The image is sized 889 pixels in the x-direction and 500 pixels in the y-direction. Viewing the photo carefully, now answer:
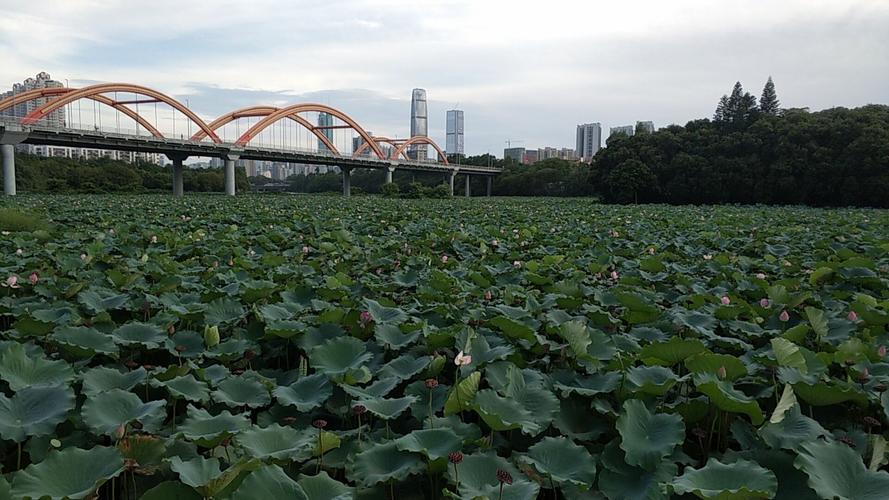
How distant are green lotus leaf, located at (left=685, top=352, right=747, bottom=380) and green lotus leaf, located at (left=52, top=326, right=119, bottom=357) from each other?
2101 millimetres

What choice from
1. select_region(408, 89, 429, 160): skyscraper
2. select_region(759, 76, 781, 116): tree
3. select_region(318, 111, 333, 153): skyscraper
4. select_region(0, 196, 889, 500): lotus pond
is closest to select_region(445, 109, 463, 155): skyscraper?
select_region(408, 89, 429, 160): skyscraper

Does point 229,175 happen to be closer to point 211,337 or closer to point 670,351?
point 211,337

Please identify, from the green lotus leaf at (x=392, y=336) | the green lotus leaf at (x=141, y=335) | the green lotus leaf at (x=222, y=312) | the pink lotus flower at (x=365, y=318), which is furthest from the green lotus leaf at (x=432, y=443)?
the green lotus leaf at (x=222, y=312)

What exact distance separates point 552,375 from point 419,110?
468ft

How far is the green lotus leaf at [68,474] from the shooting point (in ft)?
3.99

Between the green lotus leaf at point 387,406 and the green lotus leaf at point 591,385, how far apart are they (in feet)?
1.67

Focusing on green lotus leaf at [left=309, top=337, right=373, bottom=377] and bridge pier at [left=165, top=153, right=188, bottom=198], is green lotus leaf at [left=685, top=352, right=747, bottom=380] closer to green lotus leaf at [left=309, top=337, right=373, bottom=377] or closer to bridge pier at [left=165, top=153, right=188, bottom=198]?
green lotus leaf at [left=309, top=337, right=373, bottom=377]

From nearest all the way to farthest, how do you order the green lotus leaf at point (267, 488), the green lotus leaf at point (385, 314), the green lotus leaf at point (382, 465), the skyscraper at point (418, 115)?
the green lotus leaf at point (267, 488) → the green lotus leaf at point (382, 465) → the green lotus leaf at point (385, 314) → the skyscraper at point (418, 115)

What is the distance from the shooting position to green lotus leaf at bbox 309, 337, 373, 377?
→ 6.81 feet

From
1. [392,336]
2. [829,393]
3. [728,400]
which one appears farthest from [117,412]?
[829,393]

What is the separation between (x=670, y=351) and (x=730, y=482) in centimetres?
81

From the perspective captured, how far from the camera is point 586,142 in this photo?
491 ft

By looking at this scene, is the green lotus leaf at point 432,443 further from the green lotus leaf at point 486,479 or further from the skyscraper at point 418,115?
the skyscraper at point 418,115

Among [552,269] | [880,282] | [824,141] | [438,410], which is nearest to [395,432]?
[438,410]
